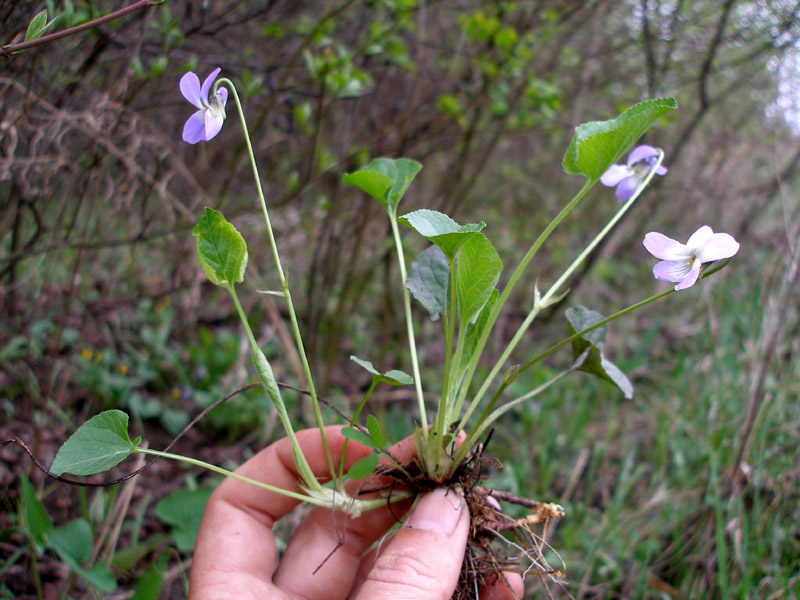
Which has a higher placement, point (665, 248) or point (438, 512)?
point (665, 248)

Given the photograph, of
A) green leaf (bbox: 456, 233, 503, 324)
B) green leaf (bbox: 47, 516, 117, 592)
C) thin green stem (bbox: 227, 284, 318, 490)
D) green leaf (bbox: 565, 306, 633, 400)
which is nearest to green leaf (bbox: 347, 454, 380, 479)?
thin green stem (bbox: 227, 284, 318, 490)

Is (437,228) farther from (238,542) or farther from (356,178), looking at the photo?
(238,542)

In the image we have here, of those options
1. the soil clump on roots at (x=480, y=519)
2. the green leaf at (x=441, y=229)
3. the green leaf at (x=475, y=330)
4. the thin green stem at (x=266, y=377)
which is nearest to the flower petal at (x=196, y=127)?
the thin green stem at (x=266, y=377)

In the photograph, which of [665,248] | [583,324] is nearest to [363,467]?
[583,324]

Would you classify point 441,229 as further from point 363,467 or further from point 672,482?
point 672,482

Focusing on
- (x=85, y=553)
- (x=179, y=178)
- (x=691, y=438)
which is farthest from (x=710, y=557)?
(x=179, y=178)

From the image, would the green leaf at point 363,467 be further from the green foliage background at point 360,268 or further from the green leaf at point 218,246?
the green foliage background at point 360,268

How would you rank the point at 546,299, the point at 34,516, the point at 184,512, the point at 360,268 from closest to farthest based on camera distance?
the point at 546,299 → the point at 34,516 → the point at 184,512 → the point at 360,268

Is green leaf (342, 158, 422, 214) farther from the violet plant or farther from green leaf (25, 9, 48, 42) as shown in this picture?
green leaf (25, 9, 48, 42)
